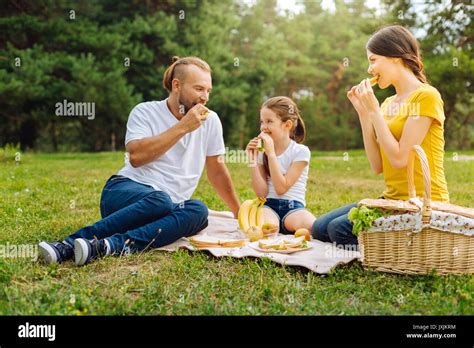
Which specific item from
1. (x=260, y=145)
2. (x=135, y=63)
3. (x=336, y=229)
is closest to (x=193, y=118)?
(x=260, y=145)

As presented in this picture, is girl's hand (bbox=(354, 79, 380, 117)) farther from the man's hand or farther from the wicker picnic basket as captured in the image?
the man's hand

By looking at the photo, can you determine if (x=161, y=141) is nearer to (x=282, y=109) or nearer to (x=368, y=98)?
(x=282, y=109)

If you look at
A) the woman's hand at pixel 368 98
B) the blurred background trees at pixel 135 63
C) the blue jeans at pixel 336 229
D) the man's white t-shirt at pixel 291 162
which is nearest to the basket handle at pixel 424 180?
the woman's hand at pixel 368 98

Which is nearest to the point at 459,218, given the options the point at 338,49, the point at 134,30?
the point at 134,30

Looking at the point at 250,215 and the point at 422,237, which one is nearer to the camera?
the point at 422,237

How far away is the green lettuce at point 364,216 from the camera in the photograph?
3164 mm

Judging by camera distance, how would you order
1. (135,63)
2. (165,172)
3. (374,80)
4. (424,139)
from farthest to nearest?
1. (135,63)
2. (165,172)
3. (374,80)
4. (424,139)

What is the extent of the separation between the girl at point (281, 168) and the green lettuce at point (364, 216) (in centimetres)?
94

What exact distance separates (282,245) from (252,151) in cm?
89

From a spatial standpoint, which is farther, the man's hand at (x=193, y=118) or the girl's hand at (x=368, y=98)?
the man's hand at (x=193, y=118)

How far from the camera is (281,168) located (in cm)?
435

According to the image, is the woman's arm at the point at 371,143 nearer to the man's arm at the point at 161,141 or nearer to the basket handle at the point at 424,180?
the basket handle at the point at 424,180

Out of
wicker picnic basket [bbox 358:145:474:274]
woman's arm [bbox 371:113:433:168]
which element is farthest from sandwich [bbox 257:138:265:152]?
wicker picnic basket [bbox 358:145:474:274]
